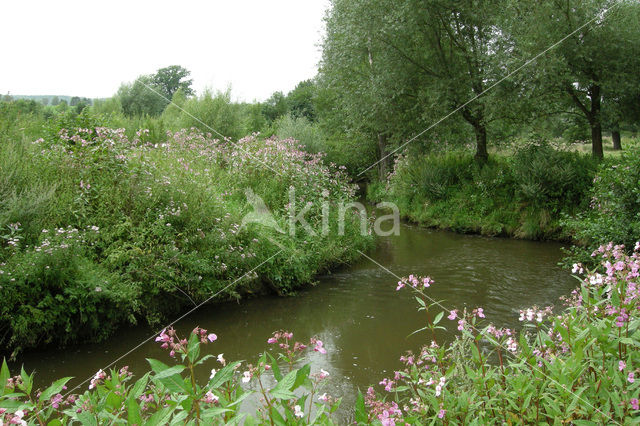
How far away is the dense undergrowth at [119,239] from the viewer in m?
5.30

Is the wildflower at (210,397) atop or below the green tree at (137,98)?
below

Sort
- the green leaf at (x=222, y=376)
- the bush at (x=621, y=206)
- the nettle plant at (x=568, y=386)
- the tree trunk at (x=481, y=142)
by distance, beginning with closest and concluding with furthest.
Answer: the green leaf at (x=222, y=376) < the nettle plant at (x=568, y=386) < the bush at (x=621, y=206) < the tree trunk at (x=481, y=142)

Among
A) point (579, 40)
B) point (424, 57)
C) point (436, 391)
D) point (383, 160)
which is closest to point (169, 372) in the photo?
point (436, 391)

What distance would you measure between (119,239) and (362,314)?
3461 mm

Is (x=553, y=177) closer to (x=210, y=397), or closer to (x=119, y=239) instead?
(x=119, y=239)

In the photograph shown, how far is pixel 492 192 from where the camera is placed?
14008 mm

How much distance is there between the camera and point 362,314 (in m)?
6.82

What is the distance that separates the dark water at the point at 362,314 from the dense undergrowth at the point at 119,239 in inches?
13.3

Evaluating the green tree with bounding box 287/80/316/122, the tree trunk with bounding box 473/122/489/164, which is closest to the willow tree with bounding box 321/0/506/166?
the tree trunk with bounding box 473/122/489/164

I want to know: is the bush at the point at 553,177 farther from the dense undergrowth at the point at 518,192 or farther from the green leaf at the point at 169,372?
the green leaf at the point at 169,372

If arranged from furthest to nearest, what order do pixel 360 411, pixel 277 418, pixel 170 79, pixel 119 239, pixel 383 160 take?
pixel 170 79 → pixel 383 160 → pixel 119 239 → pixel 360 411 → pixel 277 418

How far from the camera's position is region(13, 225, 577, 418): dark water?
206 inches

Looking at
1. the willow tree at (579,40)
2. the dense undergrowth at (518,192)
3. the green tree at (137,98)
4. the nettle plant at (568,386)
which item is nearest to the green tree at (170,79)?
the green tree at (137,98)

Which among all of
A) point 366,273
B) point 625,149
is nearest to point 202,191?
point 366,273
